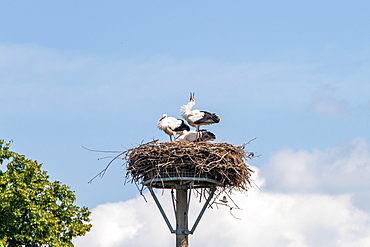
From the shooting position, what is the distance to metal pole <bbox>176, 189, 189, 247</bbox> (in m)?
28.9

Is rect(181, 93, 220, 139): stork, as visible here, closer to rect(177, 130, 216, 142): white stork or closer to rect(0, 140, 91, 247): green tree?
rect(177, 130, 216, 142): white stork

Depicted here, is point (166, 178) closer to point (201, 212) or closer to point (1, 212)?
point (201, 212)

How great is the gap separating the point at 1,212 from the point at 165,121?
215 inches

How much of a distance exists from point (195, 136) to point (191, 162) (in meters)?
2.19

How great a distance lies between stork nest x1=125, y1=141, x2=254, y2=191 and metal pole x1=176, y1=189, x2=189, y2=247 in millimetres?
1248

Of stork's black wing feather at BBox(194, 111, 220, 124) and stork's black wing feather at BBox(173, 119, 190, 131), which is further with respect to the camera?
stork's black wing feather at BBox(173, 119, 190, 131)

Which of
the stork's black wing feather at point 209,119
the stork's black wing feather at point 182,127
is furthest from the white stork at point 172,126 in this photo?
the stork's black wing feather at point 209,119

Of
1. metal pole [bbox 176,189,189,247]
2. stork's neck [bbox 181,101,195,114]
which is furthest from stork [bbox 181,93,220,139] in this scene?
metal pole [bbox 176,189,189,247]

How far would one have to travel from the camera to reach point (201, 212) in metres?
28.9

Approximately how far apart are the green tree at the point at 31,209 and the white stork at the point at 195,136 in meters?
4.14

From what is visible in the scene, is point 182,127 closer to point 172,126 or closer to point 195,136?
point 172,126

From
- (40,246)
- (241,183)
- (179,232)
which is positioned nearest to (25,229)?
(40,246)

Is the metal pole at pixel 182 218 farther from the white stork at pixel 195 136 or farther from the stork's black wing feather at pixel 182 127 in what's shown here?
the stork's black wing feather at pixel 182 127

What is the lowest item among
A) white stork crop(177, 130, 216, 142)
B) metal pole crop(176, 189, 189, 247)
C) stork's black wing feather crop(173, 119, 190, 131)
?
metal pole crop(176, 189, 189, 247)
